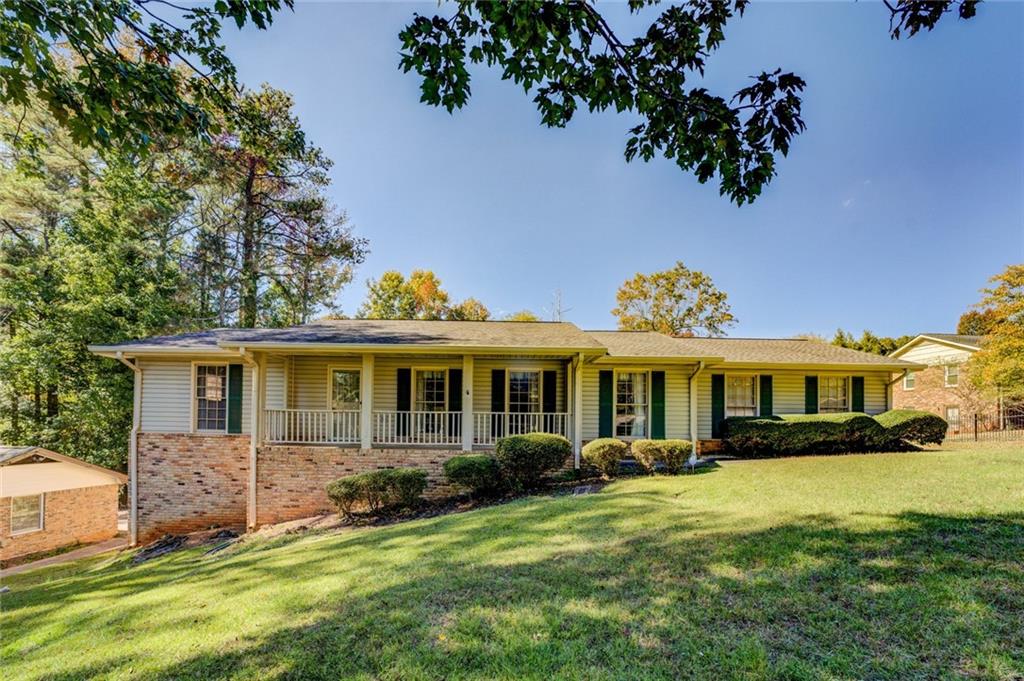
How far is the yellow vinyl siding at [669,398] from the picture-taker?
11680 millimetres

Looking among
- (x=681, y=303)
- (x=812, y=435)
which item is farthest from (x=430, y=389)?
(x=681, y=303)

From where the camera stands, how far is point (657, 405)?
11594 millimetres

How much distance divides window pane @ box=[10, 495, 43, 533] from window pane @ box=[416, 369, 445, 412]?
10901 millimetres

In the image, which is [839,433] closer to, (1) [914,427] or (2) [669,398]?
(1) [914,427]

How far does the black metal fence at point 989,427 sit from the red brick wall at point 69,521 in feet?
94.6

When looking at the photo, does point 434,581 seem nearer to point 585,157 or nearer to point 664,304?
point 585,157

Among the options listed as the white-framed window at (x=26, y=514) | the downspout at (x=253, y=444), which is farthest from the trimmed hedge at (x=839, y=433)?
the white-framed window at (x=26, y=514)

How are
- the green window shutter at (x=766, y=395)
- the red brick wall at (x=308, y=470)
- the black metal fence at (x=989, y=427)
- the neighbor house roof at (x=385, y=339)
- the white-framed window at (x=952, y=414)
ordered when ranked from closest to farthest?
the red brick wall at (x=308, y=470) < the neighbor house roof at (x=385, y=339) < the green window shutter at (x=766, y=395) < the black metal fence at (x=989, y=427) < the white-framed window at (x=952, y=414)

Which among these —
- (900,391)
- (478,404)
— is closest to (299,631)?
(478,404)

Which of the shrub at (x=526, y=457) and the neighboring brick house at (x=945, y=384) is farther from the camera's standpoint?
the neighboring brick house at (x=945, y=384)

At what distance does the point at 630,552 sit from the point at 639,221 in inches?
636

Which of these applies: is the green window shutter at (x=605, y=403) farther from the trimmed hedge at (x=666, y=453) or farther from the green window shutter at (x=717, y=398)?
the green window shutter at (x=717, y=398)

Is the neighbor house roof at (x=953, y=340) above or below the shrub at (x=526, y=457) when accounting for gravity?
above

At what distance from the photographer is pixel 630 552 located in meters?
4.46
